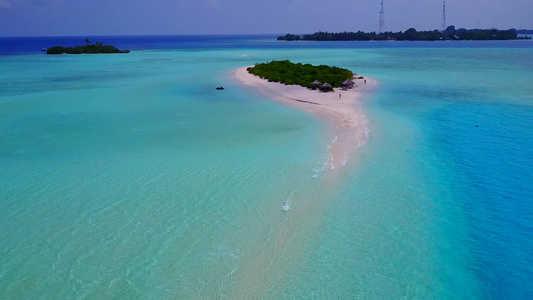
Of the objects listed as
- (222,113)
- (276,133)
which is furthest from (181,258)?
(222,113)

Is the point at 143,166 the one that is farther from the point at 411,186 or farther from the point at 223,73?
the point at 223,73

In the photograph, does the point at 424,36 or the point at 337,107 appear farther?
the point at 424,36

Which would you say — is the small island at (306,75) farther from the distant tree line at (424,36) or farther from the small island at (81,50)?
the distant tree line at (424,36)

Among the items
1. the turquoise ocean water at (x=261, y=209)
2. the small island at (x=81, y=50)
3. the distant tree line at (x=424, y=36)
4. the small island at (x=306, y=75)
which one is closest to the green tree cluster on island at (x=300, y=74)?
the small island at (x=306, y=75)

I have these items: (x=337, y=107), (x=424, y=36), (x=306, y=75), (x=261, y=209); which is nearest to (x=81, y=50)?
(x=306, y=75)

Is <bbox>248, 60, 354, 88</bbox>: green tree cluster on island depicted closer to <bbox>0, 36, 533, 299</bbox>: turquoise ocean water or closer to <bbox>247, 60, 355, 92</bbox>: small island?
<bbox>247, 60, 355, 92</bbox>: small island

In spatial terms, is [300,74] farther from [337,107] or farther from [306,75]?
[337,107]
